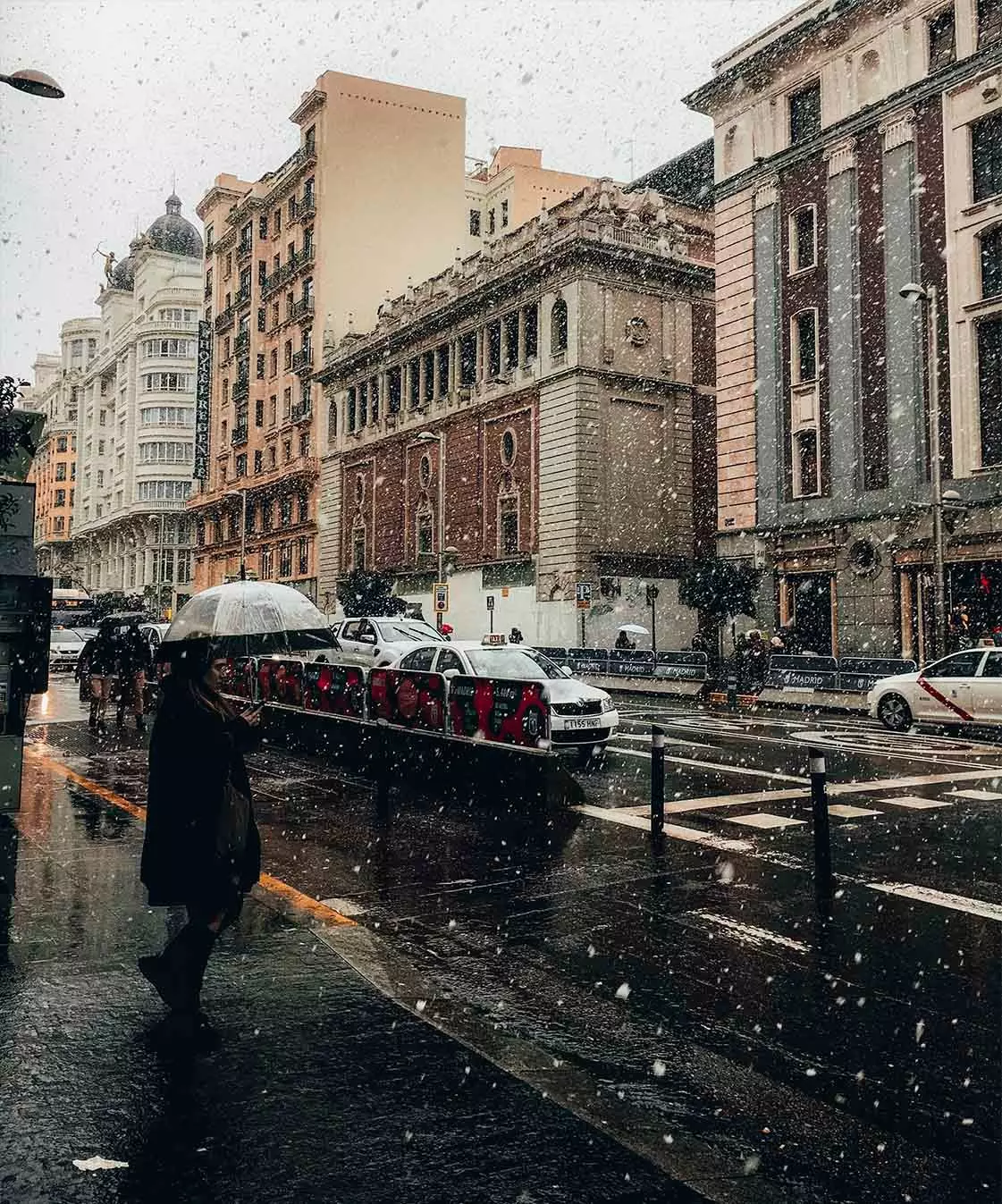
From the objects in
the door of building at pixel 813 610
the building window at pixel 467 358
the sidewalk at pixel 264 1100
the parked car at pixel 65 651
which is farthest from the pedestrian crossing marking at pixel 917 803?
the building window at pixel 467 358

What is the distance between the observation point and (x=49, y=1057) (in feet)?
14.8

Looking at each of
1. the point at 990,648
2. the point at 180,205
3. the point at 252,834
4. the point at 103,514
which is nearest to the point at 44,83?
the point at 252,834

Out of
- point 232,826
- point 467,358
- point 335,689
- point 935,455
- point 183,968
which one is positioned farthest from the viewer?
point 467,358

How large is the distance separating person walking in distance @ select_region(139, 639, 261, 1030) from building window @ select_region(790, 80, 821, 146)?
32322 millimetres

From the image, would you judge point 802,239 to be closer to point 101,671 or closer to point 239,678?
point 239,678

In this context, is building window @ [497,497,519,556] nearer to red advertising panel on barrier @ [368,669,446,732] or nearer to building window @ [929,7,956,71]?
building window @ [929,7,956,71]

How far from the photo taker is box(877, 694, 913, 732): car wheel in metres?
19.7

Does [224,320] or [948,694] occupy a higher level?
[224,320]

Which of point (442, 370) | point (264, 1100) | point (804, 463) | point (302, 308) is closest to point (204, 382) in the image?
point (302, 308)

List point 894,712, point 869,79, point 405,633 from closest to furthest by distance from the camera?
1. point 894,712
2. point 405,633
3. point 869,79

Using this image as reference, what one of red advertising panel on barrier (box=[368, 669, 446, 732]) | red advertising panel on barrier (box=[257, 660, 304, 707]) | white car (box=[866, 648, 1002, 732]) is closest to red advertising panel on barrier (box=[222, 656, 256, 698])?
red advertising panel on barrier (box=[257, 660, 304, 707])

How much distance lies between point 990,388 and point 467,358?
2456 centimetres

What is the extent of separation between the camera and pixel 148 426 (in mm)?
85750

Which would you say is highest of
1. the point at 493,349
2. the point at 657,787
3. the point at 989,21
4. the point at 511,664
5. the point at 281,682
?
the point at 989,21
